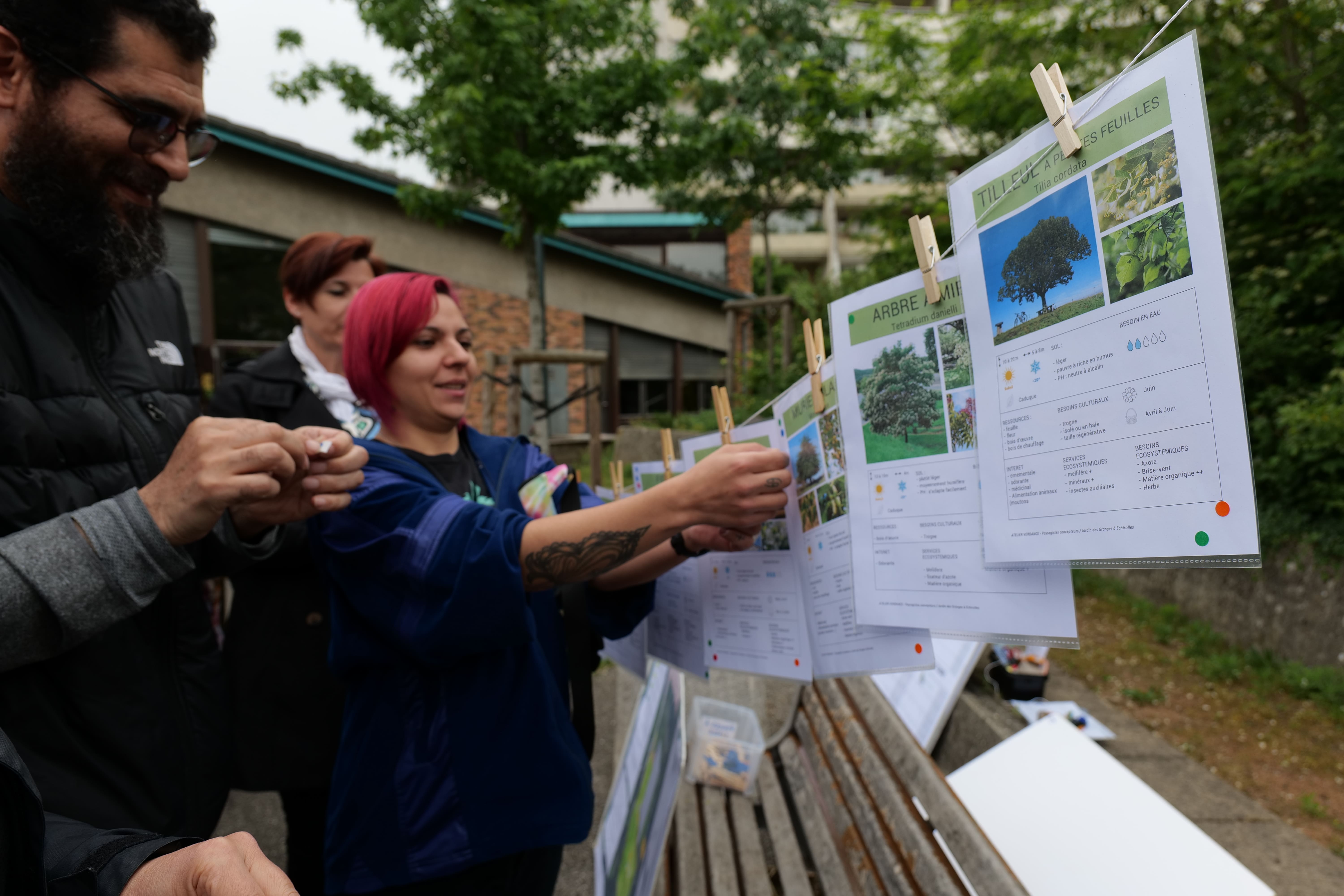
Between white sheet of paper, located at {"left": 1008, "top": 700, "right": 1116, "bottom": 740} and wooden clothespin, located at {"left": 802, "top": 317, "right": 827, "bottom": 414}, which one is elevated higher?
wooden clothespin, located at {"left": 802, "top": 317, "right": 827, "bottom": 414}

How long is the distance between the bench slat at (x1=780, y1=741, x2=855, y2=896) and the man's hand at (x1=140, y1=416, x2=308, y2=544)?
1581mm

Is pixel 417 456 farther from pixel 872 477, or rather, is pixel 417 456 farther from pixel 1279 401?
pixel 1279 401

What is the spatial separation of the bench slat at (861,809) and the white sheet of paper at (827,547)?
25.1 inches

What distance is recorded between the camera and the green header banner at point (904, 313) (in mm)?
1037

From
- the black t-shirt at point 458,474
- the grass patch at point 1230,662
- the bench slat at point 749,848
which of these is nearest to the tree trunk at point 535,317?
the grass patch at point 1230,662

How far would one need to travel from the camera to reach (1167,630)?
189 inches

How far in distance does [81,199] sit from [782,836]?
221cm

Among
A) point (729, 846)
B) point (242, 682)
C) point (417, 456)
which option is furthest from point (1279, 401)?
point (242, 682)

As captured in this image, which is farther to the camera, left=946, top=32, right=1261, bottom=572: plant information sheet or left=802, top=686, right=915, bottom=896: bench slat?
left=802, top=686, right=915, bottom=896: bench slat

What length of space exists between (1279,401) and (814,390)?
16.2 feet

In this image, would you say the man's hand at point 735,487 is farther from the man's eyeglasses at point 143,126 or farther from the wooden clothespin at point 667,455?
the man's eyeglasses at point 143,126

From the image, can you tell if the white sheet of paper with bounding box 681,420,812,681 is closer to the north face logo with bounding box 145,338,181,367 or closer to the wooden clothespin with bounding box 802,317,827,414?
the wooden clothespin with bounding box 802,317,827,414

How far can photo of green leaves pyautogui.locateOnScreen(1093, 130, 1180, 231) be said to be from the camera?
2.53ft

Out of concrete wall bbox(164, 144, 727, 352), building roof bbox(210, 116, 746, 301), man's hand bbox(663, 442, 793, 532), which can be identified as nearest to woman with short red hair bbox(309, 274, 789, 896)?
man's hand bbox(663, 442, 793, 532)
